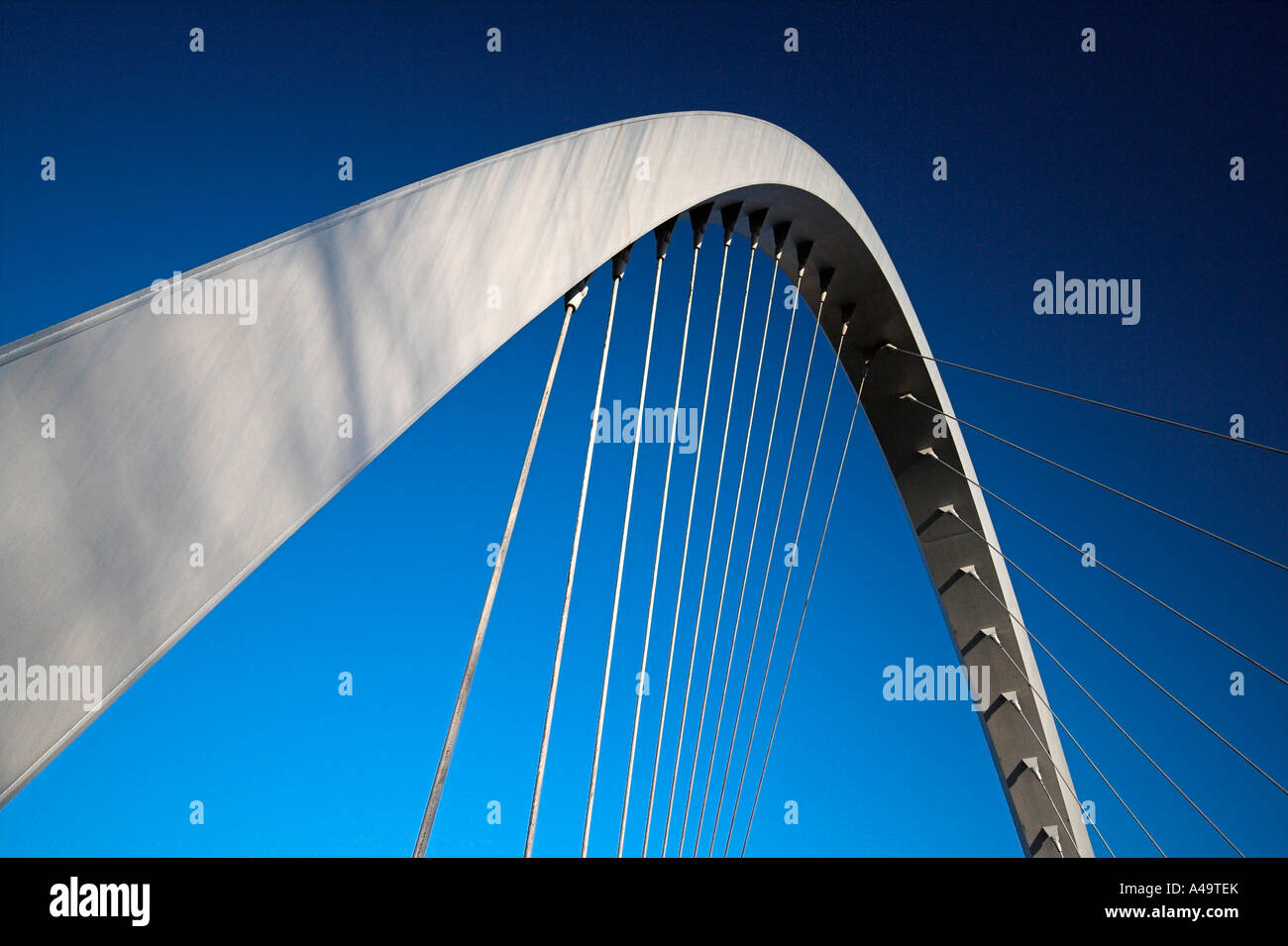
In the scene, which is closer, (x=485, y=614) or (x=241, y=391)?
(x=241, y=391)

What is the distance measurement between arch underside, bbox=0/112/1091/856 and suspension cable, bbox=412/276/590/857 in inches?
6.7

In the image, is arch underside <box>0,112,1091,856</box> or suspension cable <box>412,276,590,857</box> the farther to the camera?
suspension cable <box>412,276,590,857</box>

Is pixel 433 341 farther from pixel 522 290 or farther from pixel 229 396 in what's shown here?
pixel 229 396

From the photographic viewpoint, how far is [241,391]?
2100 millimetres

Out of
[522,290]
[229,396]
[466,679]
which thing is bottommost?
[466,679]

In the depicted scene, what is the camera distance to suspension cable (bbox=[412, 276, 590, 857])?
109 inches

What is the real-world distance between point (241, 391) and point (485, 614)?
4.29 feet

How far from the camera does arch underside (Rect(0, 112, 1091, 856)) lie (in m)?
1.66

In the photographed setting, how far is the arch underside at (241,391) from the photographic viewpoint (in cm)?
166

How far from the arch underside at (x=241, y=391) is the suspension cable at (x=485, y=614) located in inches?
6.7
